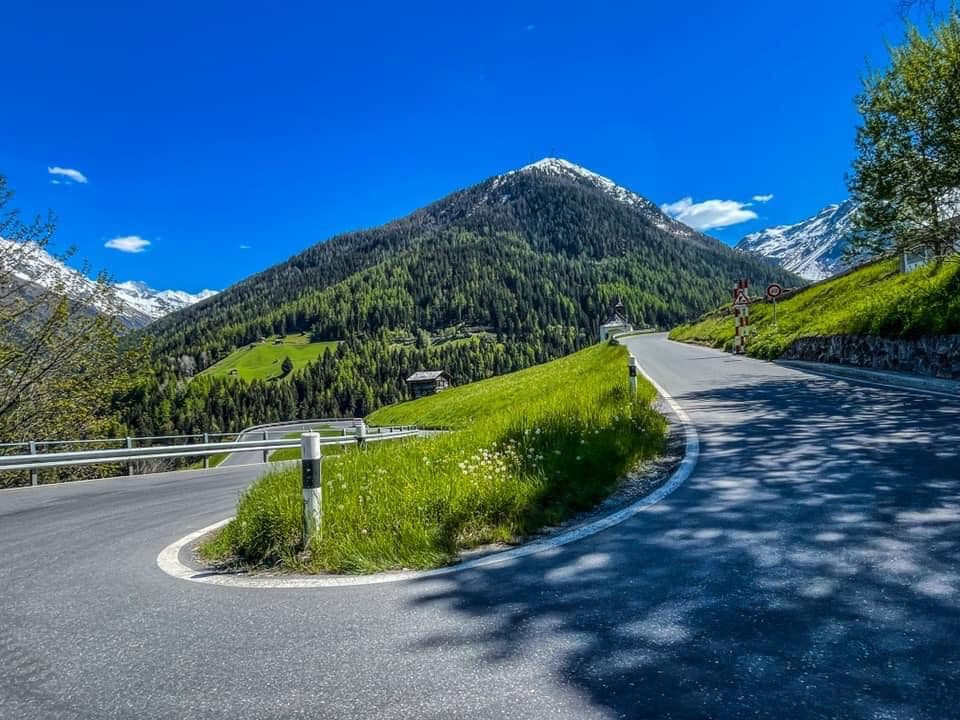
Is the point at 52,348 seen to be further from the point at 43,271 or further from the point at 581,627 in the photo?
the point at 581,627

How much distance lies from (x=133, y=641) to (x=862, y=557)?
4.79m

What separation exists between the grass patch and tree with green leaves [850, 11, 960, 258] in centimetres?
1293

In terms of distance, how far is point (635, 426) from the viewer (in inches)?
343

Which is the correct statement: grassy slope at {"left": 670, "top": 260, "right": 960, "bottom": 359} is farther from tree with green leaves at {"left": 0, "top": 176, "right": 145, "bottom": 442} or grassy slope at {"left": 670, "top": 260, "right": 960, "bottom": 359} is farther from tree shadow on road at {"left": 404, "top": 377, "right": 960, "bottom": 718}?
tree with green leaves at {"left": 0, "top": 176, "right": 145, "bottom": 442}

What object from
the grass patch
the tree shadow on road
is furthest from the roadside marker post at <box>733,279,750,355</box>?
the tree shadow on road

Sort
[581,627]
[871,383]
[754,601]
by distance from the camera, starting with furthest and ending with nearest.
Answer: [871,383], [754,601], [581,627]

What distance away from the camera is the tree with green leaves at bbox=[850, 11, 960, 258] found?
14.1m

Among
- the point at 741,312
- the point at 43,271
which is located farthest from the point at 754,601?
the point at 741,312

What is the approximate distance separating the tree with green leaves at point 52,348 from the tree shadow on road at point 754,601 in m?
19.3

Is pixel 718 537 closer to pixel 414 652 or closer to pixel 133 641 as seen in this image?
pixel 414 652

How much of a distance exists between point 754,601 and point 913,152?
1707 centimetres

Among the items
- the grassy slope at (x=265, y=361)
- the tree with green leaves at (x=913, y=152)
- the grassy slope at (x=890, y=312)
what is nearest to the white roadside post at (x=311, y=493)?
the grassy slope at (x=890, y=312)

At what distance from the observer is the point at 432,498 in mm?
5297

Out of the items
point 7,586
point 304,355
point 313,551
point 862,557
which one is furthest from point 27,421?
point 304,355
